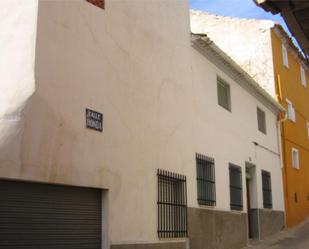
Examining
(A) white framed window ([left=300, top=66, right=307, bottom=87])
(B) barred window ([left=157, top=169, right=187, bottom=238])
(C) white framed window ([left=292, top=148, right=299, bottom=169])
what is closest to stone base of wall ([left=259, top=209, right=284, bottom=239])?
(C) white framed window ([left=292, top=148, right=299, bottom=169])

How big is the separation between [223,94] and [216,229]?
413 centimetres

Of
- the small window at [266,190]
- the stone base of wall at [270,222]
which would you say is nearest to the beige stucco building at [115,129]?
the stone base of wall at [270,222]

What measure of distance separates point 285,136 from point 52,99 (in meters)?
14.7

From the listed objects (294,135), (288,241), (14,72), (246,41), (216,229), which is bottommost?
(288,241)

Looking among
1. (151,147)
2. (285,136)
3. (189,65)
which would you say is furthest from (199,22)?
(151,147)

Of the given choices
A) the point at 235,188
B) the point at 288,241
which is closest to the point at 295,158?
the point at 288,241

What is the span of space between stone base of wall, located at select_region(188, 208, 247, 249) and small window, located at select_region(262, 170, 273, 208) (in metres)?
2.77

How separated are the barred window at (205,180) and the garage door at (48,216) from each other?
3.98 meters

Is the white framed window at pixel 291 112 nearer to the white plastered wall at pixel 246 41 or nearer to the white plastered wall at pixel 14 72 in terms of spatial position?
the white plastered wall at pixel 246 41

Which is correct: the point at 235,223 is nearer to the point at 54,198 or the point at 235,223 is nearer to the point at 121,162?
the point at 121,162

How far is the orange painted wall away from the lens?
19.8 metres

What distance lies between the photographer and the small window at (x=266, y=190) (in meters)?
16.7

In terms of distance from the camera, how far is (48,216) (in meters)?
6.90

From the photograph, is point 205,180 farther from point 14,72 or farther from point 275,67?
point 275,67
